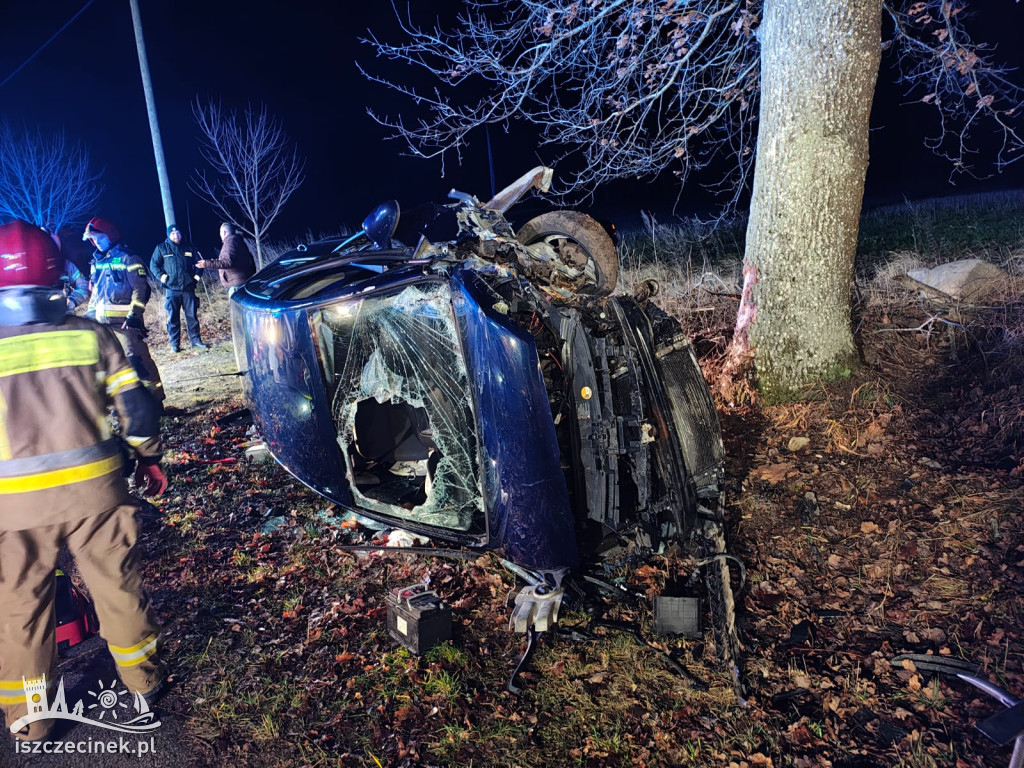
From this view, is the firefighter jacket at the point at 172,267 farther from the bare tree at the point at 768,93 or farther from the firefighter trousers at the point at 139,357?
the firefighter trousers at the point at 139,357

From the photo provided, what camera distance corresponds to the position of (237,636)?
330cm

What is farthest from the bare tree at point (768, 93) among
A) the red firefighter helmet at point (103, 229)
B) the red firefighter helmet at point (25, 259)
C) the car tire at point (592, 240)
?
the red firefighter helmet at point (103, 229)

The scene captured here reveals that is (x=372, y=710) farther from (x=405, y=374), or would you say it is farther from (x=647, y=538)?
(x=405, y=374)

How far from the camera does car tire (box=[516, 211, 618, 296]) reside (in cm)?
449

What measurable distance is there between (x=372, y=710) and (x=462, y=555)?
113cm

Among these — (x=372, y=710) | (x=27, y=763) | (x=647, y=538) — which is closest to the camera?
(x=27, y=763)

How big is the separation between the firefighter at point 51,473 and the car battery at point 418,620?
1111 mm

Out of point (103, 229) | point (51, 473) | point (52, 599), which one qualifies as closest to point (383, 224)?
point (51, 473)

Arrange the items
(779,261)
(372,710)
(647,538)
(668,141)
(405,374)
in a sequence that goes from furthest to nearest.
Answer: (668,141)
(779,261)
(405,374)
(647,538)
(372,710)

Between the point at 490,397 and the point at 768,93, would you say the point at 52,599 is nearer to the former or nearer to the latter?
the point at 490,397

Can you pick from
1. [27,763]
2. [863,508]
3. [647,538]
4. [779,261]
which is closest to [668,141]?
[779,261]

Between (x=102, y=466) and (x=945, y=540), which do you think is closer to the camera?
(x=102, y=466)

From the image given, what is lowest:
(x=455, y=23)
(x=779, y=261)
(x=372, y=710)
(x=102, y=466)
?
(x=372, y=710)

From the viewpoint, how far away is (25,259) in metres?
2.68
